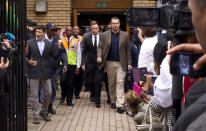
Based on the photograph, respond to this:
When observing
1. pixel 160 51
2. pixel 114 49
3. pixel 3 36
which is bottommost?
pixel 114 49

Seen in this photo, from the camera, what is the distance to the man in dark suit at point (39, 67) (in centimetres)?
849

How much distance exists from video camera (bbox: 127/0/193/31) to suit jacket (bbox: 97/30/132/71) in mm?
7805

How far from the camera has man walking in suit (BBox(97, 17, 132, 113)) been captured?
10391 millimetres

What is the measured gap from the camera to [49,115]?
31.5 feet

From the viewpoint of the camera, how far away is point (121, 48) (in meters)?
10.4

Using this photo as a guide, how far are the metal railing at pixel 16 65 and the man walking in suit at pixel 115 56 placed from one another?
4423 mm

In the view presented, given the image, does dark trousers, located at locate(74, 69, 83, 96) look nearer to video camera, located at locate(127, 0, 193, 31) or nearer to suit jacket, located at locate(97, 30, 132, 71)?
suit jacket, located at locate(97, 30, 132, 71)

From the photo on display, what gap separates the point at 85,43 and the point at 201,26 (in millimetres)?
9859

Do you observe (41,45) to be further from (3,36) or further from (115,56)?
(3,36)

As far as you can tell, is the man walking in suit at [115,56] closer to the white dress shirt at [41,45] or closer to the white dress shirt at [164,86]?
the white dress shirt at [41,45]

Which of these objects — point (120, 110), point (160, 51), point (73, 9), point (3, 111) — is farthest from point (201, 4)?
point (73, 9)

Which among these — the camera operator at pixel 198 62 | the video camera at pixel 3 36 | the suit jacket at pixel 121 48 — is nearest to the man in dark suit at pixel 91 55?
the suit jacket at pixel 121 48

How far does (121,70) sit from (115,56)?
1.23 feet

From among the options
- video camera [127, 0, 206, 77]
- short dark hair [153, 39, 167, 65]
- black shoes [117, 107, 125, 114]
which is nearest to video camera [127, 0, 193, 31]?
video camera [127, 0, 206, 77]
